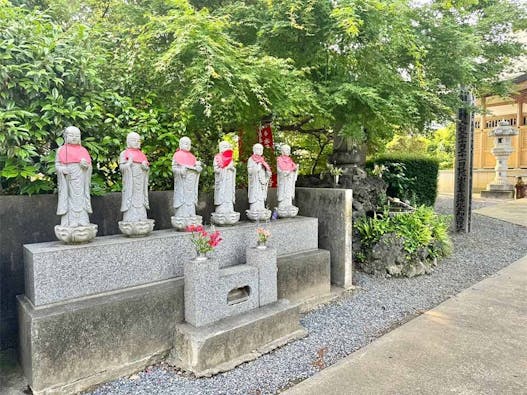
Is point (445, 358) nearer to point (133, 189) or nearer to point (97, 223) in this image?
point (133, 189)

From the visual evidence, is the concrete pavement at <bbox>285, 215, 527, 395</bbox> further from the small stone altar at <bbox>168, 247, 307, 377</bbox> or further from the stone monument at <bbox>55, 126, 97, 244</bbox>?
the stone monument at <bbox>55, 126, 97, 244</bbox>

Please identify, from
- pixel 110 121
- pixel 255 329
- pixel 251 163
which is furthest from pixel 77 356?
pixel 251 163

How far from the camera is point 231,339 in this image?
3.41m

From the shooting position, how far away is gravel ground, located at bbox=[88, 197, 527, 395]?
3.09 meters

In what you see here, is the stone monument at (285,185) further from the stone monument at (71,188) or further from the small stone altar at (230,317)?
the stone monument at (71,188)

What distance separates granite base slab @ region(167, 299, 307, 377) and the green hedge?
614 centimetres

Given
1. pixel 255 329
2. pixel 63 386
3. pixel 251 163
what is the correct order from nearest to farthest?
pixel 63 386 → pixel 255 329 → pixel 251 163

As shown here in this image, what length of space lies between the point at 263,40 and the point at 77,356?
4.59 meters

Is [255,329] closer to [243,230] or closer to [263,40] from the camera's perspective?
[243,230]

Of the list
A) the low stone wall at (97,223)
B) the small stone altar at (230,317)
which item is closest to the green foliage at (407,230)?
the low stone wall at (97,223)

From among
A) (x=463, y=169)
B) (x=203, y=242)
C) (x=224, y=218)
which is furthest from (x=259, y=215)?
(x=463, y=169)

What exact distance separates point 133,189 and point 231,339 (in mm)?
1748

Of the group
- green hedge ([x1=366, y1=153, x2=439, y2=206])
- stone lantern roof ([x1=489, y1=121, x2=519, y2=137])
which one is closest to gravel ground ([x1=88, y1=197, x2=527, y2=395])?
green hedge ([x1=366, y1=153, x2=439, y2=206])

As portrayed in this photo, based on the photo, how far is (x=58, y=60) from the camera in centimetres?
367
